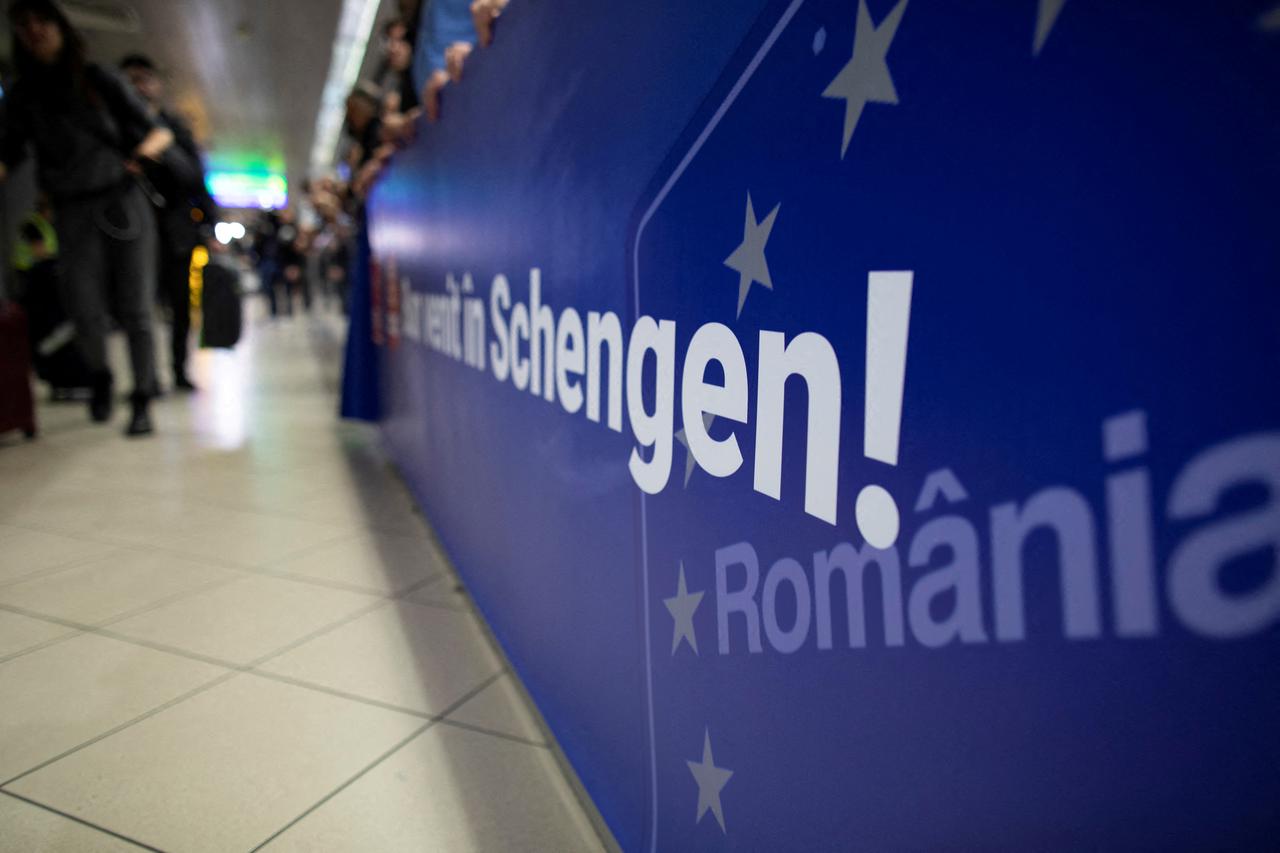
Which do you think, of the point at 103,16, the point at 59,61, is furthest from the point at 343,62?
the point at 59,61

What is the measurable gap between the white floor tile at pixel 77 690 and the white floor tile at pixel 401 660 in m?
0.17

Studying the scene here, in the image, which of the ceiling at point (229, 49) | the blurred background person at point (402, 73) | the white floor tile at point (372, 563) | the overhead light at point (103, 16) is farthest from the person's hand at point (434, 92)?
the overhead light at point (103, 16)

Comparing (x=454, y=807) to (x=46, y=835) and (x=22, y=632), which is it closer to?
(x=46, y=835)

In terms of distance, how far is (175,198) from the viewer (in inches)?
147

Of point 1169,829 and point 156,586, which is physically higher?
point 1169,829

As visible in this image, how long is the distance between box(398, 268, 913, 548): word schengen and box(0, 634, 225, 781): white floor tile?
0.80 m

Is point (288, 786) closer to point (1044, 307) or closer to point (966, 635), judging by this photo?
point (966, 635)

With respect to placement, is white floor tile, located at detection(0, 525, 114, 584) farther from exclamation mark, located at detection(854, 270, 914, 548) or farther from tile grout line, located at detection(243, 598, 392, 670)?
exclamation mark, located at detection(854, 270, 914, 548)

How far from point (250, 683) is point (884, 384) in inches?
49.3

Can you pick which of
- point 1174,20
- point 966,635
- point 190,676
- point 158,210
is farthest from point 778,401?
point 158,210

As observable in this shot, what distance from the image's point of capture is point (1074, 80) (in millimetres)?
343

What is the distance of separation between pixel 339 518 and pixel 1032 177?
219 centimetres

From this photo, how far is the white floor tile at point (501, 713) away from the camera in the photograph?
3.90 ft

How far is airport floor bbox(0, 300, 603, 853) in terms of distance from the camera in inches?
38.8
